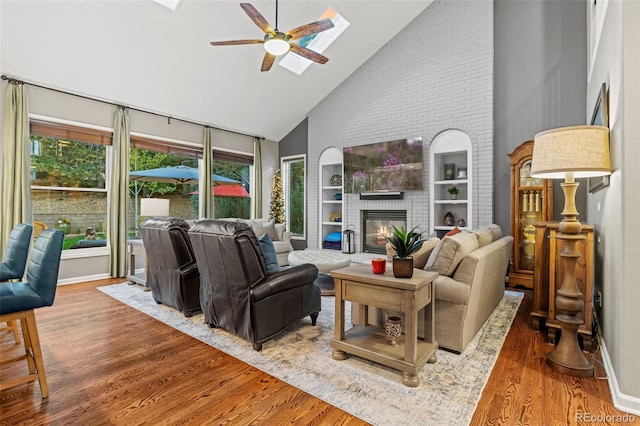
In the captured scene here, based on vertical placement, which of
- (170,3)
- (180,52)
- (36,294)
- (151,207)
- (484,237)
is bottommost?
(36,294)

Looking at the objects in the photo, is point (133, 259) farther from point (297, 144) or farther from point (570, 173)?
point (570, 173)

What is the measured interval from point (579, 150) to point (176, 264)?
3576mm

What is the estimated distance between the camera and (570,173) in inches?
90.3

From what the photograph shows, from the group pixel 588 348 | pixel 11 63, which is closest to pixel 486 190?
pixel 588 348

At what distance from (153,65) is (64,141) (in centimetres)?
180

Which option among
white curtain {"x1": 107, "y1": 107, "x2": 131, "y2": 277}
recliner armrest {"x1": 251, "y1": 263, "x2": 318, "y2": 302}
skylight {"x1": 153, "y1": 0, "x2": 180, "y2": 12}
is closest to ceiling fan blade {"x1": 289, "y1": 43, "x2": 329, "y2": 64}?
skylight {"x1": 153, "y1": 0, "x2": 180, "y2": 12}

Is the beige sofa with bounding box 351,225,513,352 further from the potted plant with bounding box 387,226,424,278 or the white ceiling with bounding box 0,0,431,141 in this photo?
the white ceiling with bounding box 0,0,431,141

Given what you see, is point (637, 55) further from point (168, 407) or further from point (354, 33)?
point (354, 33)

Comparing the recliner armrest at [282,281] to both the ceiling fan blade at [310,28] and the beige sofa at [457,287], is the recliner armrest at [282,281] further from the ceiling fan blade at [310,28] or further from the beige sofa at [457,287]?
the ceiling fan blade at [310,28]

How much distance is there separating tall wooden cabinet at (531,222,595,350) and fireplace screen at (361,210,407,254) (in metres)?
3.08

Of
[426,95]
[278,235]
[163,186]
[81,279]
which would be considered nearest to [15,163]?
[81,279]

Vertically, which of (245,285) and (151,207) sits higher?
(151,207)

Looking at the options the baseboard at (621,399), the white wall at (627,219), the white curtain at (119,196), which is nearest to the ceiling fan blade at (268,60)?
the white curtain at (119,196)

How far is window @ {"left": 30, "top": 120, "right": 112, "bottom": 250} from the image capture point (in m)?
4.66
